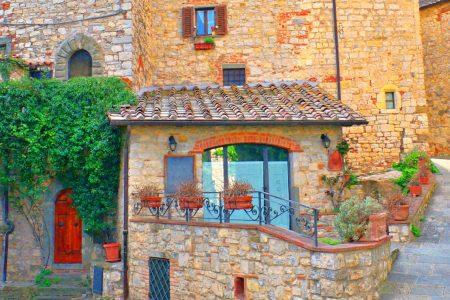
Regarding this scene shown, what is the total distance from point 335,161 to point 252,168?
2012 mm

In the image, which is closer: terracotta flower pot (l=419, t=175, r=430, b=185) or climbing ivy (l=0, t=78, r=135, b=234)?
climbing ivy (l=0, t=78, r=135, b=234)

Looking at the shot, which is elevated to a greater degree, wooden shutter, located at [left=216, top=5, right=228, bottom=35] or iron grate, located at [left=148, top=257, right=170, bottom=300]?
wooden shutter, located at [left=216, top=5, right=228, bottom=35]

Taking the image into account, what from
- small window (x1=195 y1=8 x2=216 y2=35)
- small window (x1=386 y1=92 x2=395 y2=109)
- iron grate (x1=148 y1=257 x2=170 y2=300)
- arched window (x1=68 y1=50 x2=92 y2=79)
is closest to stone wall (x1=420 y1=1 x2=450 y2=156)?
small window (x1=386 y1=92 x2=395 y2=109)

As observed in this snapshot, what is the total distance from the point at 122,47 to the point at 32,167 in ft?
13.1

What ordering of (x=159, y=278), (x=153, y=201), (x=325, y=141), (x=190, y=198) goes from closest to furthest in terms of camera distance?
(x=190, y=198)
(x=159, y=278)
(x=153, y=201)
(x=325, y=141)

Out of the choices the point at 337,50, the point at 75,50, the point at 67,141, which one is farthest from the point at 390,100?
the point at 67,141

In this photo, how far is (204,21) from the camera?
14133mm

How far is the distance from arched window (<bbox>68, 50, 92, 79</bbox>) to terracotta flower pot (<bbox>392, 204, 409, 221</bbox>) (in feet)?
28.9

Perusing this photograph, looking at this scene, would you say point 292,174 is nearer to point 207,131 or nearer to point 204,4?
point 207,131

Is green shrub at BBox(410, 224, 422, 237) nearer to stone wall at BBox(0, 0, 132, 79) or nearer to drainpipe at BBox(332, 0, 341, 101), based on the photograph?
drainpipe at BBox(332, 0, 341, 101)

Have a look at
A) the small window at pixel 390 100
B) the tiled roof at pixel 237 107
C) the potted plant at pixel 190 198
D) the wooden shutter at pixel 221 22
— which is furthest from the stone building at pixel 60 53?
the small window at pixel 390 100

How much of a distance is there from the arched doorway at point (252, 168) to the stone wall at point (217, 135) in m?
0.27

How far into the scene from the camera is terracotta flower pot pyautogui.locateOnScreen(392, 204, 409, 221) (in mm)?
8750

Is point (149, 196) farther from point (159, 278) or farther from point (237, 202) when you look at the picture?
point (237, 202)
